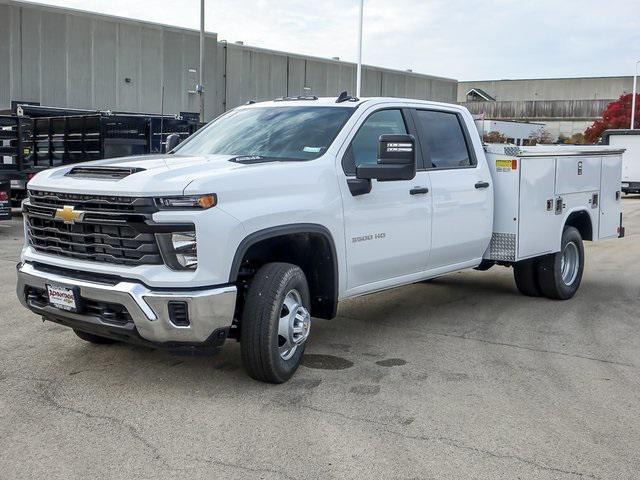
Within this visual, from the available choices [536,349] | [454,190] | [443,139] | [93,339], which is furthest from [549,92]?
[93,339]

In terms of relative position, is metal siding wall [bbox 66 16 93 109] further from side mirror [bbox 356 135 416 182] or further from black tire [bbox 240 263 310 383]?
black tire [bbox 240 263 310 383]

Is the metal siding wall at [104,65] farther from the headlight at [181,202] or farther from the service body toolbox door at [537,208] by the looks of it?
the headlight at [181,202]

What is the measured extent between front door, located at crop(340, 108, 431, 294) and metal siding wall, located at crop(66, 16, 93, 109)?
29465 mm

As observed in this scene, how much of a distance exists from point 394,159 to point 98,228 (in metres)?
2.15

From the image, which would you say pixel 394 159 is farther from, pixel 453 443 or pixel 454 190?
pixel 453 443

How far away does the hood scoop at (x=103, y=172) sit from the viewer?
5.09 metres

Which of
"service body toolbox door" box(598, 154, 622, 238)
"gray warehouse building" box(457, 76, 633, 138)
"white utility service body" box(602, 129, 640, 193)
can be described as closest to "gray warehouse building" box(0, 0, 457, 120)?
"white utility service body" box(602, 129, 640, 193)

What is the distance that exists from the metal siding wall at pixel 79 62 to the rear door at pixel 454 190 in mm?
29003

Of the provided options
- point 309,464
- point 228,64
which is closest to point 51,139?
point 309,464

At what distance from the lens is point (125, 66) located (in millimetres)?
35406

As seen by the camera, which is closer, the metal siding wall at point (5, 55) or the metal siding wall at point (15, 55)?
the metal siding wall at point (5, 55)

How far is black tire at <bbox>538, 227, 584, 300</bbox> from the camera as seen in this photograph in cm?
857

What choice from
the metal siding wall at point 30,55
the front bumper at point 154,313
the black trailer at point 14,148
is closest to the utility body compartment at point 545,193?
the front bumper at point 154,313

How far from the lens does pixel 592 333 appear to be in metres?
7.26
